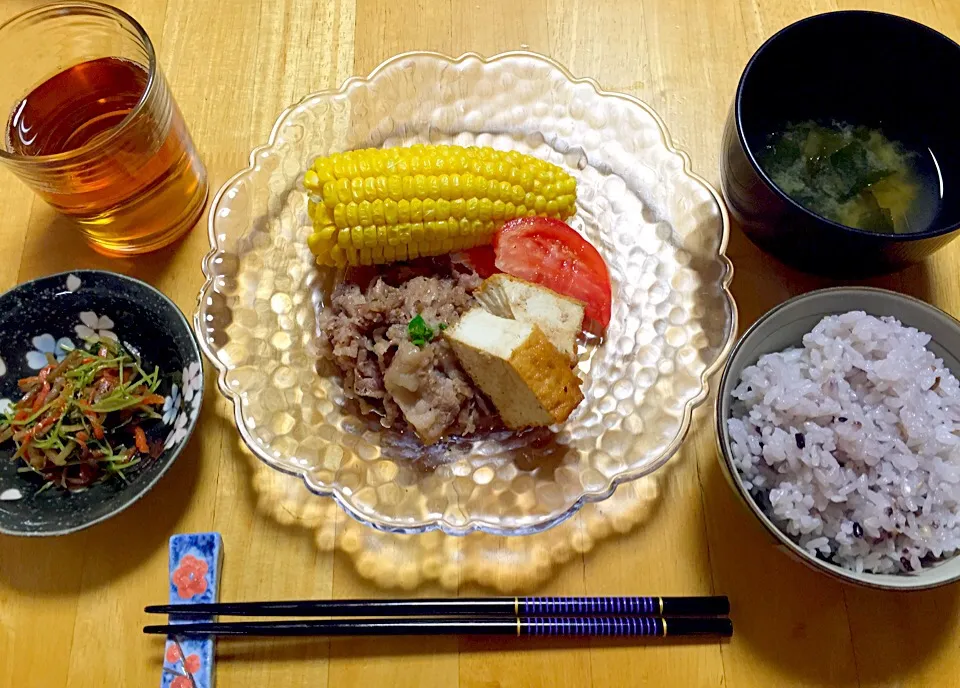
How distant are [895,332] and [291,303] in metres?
1.39

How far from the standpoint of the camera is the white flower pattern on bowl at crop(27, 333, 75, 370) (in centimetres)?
177

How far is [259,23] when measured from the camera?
2.22m

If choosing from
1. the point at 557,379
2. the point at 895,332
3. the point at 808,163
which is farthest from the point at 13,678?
the point at 808,163

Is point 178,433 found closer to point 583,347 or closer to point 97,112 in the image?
point 97,112


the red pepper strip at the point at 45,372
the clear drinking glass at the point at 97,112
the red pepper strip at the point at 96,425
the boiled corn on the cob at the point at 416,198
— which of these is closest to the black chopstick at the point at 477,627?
the red pepper strip at the point at 96,425

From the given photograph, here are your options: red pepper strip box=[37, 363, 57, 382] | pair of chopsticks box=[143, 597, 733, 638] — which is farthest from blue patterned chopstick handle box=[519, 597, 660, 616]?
red pepper strip box=[37, 363, 57, 382]

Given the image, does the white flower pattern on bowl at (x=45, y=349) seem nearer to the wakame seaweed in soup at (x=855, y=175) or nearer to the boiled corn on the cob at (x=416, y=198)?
the boiled corn on the cob at (x=416, y=198)

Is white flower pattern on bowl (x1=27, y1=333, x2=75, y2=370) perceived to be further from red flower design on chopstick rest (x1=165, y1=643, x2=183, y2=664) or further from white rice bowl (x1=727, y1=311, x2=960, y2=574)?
white rice bowl (x1=727, y1=311, x2=960, y2=574)

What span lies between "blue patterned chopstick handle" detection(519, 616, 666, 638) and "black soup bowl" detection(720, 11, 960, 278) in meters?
0.95

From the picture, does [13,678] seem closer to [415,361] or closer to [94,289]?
[94,289]

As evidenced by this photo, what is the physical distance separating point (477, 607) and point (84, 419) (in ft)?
3.23

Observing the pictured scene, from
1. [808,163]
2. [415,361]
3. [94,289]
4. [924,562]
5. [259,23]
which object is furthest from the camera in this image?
[259,23]

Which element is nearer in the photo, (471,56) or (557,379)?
(557,379)

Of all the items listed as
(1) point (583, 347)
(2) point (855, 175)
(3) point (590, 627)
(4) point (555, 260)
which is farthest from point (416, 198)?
(2) point (855, 175)
